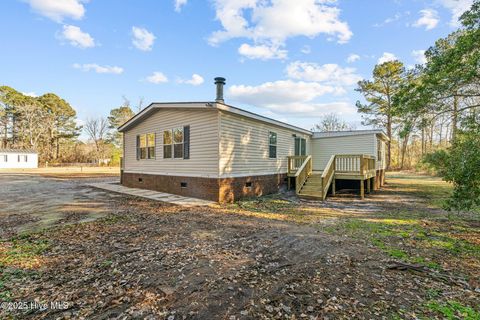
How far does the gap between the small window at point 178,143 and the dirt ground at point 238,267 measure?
411 cm

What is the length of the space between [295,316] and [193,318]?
42.2 inches

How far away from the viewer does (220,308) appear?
260cm

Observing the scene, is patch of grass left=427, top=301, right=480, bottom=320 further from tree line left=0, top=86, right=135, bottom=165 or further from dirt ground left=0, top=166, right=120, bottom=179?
tree line left=0, top=86, right=135, bottom=165

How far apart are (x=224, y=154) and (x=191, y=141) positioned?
1828mm

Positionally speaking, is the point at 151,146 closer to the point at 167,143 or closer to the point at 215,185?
the point at 167,143

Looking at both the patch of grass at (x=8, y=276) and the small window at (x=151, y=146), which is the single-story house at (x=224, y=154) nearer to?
the small window at (x=151, y=146)

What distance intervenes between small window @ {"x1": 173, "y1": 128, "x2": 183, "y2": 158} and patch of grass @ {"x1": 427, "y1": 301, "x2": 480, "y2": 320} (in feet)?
31.0

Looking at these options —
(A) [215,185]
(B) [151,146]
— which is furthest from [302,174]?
(B) [151,146]

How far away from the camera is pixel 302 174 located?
1162 centimetres

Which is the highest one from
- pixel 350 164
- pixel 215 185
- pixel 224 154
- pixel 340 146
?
pixel 340 146

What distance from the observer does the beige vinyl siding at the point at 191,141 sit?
30.4ft

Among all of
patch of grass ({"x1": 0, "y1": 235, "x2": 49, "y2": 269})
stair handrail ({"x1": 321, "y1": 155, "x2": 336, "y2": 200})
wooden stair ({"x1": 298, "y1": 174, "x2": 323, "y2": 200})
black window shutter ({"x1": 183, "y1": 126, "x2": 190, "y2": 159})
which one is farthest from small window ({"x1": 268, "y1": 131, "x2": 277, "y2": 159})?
patch of grass ({"x1": 0, "y1": 235, "x2": 49, "y2": 269})

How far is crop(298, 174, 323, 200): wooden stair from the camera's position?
10523mm

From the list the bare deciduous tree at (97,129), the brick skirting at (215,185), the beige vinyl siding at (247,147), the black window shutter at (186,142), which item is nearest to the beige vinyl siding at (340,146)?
the beige vinyl siding at (247,147)
